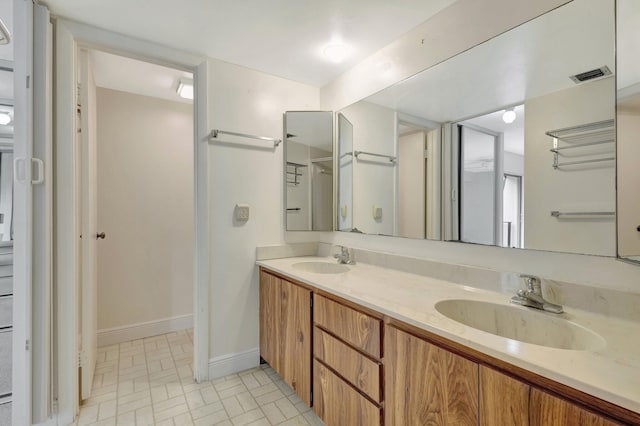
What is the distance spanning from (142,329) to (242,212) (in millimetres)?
1616

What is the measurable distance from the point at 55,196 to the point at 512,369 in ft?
7.16

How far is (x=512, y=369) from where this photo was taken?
0.77 meters

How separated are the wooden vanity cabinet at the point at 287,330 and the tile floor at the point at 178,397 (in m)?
0.13

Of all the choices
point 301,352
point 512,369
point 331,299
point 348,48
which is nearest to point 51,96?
point 348,48

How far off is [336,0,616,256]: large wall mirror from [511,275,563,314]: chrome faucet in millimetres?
161

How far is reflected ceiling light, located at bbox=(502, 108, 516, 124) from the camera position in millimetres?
1304

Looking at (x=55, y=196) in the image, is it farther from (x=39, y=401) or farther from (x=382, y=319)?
(x=382, y=319)

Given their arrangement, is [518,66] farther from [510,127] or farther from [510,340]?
[510,340]

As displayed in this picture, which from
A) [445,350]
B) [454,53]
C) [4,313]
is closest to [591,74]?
[454,53]

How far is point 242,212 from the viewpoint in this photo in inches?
84.1

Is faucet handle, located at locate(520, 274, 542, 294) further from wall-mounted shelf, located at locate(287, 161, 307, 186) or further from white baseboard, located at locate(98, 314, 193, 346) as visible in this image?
white baseboard, located at locate(98, 314, 193, 346)

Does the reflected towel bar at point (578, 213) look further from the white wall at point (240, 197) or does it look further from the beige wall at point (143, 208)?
the beige wall at point (143, 208)

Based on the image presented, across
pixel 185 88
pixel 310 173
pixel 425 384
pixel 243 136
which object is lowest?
pixel 425 384

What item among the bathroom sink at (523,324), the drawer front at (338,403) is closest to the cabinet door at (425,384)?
the drawer front at (338,403)
